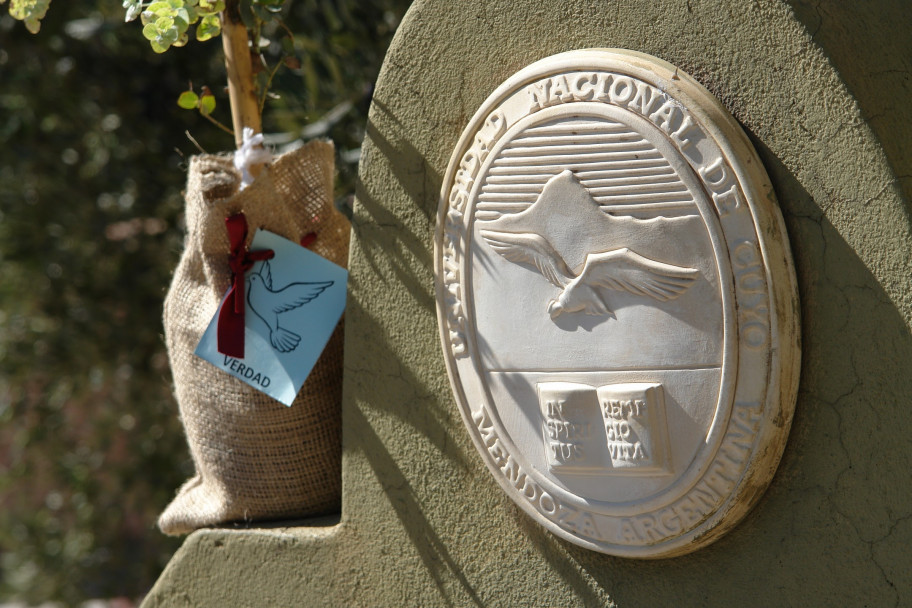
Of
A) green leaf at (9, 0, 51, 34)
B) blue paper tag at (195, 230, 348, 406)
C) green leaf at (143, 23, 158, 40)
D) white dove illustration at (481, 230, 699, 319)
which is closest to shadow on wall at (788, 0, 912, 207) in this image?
white dove illustration at (481, 230, 699, 319)

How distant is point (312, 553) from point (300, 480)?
0.16 metres

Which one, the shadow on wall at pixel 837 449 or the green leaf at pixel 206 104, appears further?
the green leaf at pixel 206 104

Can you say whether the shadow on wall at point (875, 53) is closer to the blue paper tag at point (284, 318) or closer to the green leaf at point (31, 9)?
the blue paper tag at point (284, 318)

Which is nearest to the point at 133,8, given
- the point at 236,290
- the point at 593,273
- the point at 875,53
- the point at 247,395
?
the point at 236,290

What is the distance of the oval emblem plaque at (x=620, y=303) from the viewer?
3.78 ft

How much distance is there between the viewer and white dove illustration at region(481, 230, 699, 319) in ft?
3.94

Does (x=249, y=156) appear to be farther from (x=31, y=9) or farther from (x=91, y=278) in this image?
(x=91, y=278)

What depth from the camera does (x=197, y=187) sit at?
178cm

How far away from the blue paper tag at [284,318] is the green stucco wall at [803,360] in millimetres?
97

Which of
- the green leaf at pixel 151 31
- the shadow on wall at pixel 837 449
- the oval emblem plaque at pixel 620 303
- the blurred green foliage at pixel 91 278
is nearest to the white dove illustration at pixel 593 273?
the oval emblem plaque at pixel 620 303

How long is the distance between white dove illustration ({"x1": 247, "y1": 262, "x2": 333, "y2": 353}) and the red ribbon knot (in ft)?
0.07

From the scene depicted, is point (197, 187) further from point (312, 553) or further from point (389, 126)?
point (312, 553)

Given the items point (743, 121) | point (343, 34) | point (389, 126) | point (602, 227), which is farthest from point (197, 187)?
point (343, 34)

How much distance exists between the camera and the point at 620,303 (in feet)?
4.11
